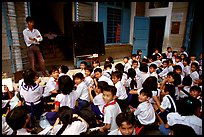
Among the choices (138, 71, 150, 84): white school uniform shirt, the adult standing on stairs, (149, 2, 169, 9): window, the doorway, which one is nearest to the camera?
(138, 71, 150, 84): white school uniform shirt

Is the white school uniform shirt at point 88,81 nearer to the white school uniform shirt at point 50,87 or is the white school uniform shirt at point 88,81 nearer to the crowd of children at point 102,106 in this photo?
the crowd of children at point 102,106

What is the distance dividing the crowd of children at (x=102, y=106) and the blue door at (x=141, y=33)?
3.45m

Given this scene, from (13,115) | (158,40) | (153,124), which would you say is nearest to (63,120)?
(13,115)

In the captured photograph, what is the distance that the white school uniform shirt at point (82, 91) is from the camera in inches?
104

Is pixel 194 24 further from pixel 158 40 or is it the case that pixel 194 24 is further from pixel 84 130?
pixel 84 130

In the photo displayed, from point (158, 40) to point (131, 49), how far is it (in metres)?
1.75

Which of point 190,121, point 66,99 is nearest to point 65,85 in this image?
point 66,99

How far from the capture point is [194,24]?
5.78 m

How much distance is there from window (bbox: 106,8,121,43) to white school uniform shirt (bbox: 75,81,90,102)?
4.29 meters

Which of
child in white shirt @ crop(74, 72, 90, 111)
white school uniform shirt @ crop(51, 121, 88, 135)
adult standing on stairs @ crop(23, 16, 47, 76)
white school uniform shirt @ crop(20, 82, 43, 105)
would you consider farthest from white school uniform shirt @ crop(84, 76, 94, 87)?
adult standing on stairs @ crop(23, 16, 47, 76)

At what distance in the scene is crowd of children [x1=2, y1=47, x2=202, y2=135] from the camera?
1.65 meters

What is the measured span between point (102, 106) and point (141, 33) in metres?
5.03

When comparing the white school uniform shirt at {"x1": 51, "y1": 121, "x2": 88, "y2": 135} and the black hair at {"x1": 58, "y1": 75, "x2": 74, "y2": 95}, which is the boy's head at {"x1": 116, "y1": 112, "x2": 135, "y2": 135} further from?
the black hair at {"x1": 58, "y1": 75, "x2": 74, "y2": 95}

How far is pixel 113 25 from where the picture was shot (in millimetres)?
6723
